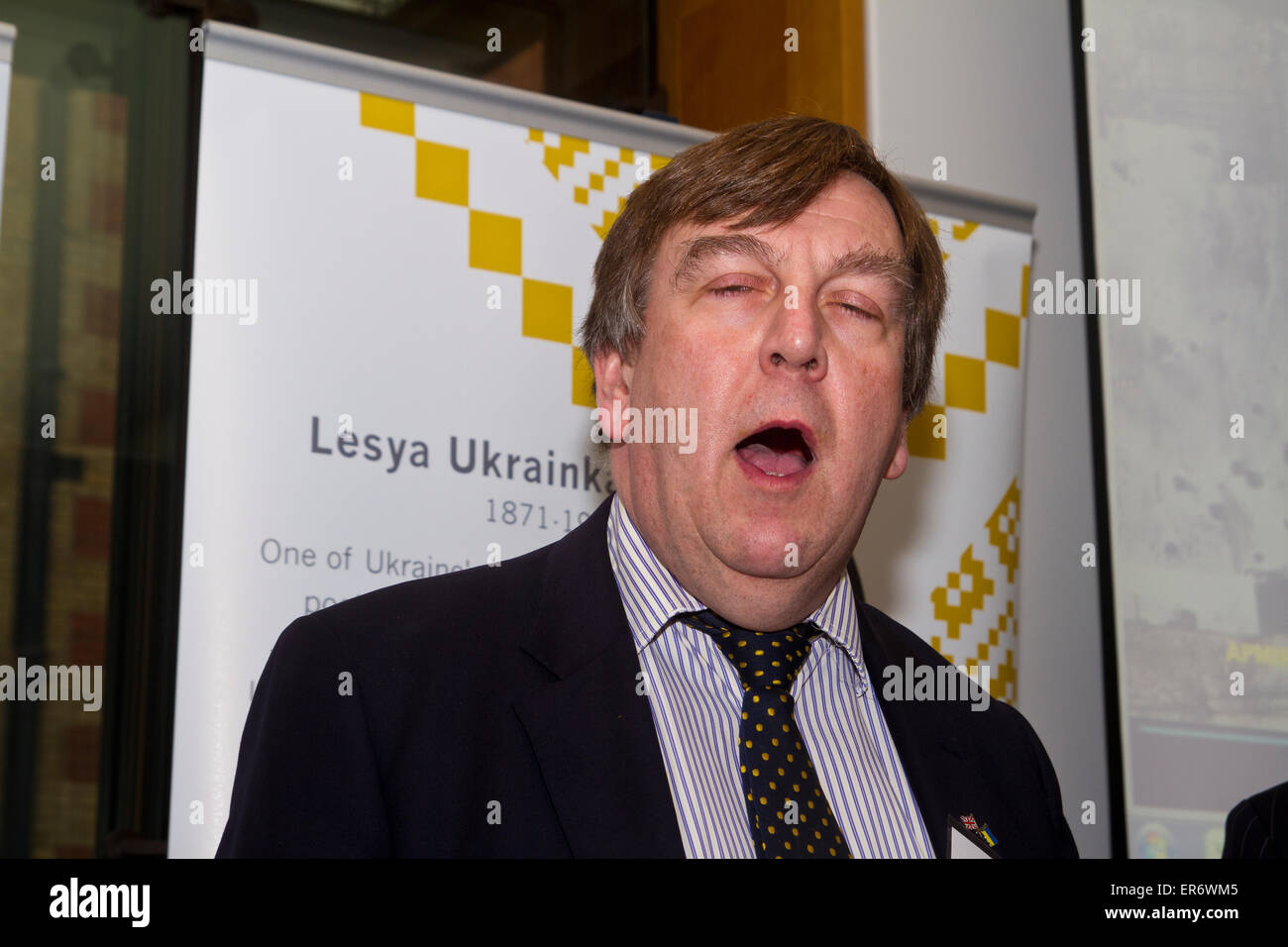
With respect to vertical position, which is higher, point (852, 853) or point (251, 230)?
point (251, 230)

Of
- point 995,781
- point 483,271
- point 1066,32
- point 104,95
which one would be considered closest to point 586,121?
point 483,271

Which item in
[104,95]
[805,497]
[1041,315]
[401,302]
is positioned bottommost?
[805,497]

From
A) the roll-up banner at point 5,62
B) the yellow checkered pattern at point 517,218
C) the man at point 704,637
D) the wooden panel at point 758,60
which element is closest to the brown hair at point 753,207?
the man at point 704,637

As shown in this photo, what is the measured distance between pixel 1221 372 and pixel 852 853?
7.77ft

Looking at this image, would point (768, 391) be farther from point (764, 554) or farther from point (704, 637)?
point (704, 637)

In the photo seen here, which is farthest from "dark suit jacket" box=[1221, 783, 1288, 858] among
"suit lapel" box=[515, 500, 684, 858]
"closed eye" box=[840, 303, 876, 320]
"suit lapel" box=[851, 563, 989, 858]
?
"suit lapel" box=[515, 500, 684, 858]

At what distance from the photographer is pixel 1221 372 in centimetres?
347

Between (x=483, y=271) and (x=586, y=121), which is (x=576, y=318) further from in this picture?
(x=586, y=121)

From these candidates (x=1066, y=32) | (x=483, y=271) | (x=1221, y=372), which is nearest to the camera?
(x=483, y=271)

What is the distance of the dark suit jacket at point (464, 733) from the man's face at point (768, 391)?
0.14 metres

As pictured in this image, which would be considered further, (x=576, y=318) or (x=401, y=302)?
(x=576, y=318)

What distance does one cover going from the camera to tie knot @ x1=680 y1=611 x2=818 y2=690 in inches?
64.3

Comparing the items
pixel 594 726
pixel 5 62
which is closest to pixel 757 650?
pixel 594 726
